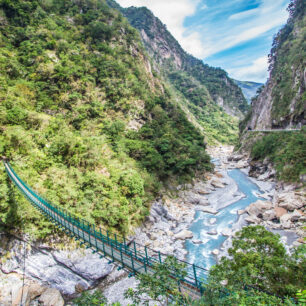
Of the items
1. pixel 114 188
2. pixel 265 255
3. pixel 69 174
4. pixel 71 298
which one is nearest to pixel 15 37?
pixel 69 174

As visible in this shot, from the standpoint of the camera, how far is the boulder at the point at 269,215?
17267 millimetres

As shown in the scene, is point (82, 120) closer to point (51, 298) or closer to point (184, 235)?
point (184, 235)

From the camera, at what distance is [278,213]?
1700cm

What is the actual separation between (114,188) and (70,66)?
19.5m

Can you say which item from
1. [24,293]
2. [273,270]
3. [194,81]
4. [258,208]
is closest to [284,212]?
[258,208]

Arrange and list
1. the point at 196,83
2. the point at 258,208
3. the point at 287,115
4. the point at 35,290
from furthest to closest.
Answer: the point at 196,83
the point at 287,115
the point at 258,208
the point at 35,290

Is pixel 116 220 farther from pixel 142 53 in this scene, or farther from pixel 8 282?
pixel 142 53

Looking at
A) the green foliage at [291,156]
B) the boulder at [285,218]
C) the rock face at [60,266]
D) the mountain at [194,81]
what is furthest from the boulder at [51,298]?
the mountain at [194,81]

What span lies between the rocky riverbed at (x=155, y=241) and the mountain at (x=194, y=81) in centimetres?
6376

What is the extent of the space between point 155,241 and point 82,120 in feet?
51.9

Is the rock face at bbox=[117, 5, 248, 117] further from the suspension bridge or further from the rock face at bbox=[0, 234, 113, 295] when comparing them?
the rock face at bbox=[0, 234, 113, 295]

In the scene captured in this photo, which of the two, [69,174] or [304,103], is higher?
[304,103]

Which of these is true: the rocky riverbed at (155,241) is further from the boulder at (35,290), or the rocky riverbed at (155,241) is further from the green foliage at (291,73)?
the green foliage at (291,73)

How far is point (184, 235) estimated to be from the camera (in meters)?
16.6
